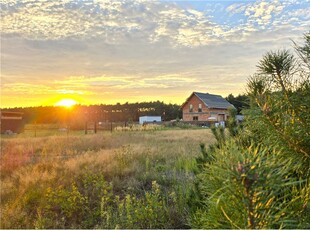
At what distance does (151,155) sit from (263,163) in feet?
24.5

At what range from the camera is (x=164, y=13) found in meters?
4.55

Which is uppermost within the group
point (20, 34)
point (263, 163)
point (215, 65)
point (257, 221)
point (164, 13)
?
point (20, 34)

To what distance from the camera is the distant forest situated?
125 feet

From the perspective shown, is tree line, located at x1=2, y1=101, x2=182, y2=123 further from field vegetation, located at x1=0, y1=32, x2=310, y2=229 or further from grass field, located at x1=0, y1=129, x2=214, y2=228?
grass field, located at x1=0, y1=129, x2=214, y2=228

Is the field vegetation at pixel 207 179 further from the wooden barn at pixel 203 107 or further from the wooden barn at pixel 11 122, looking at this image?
the wooden barn at pixel 203 107

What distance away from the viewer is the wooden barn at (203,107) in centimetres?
3734

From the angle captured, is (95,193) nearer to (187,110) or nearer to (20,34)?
(20,34)

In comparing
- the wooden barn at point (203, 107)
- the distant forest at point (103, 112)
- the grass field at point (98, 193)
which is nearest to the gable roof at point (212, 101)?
the wooden barn at point (203, 107)

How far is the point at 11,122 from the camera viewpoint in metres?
25.7

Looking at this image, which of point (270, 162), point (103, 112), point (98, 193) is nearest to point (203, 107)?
point (103, 112)

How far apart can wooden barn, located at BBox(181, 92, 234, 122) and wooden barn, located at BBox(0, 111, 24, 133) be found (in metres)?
21.6

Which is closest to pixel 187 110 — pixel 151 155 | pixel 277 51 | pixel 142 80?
pixel 142 80

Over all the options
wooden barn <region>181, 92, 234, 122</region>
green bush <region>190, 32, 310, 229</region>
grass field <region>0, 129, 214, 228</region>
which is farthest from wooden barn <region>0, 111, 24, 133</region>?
green bush <region>190, 32, 310, 229</region>

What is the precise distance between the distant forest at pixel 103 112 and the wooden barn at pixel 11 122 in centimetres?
797
